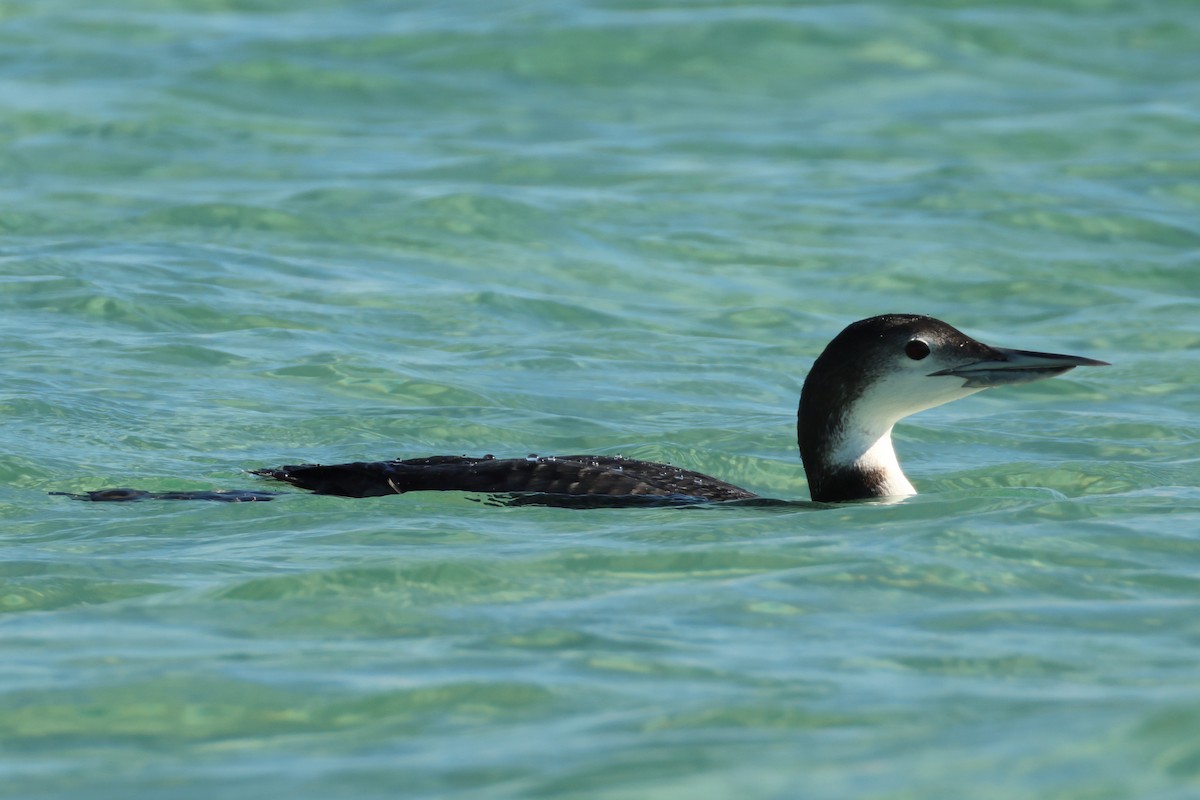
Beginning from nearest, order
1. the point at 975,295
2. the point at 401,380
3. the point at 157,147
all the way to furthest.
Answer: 1. the point at 401,380
2. the point at 975,295
3. the point at 157,147

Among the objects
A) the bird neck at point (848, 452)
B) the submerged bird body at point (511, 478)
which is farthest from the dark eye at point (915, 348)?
the submerged bird body at point (511, 478)

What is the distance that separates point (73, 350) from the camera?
9.53m

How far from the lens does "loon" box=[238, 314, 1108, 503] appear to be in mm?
6840

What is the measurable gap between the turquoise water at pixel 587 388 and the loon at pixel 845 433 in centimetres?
21

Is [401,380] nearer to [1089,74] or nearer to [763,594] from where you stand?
[763,594]

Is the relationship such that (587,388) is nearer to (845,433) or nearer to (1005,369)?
(845,433)

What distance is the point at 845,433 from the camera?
7.00 metres

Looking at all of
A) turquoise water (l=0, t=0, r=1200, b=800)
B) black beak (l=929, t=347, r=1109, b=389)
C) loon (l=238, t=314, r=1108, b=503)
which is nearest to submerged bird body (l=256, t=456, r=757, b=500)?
loon (l=238, t=314, r=1108, b=503)

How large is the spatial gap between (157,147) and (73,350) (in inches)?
196

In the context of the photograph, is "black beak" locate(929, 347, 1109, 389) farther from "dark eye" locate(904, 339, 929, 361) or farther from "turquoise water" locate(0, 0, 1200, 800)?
"turquoise water" locate(0, 0, 1200, 800)

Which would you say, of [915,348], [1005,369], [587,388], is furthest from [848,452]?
[587,388]

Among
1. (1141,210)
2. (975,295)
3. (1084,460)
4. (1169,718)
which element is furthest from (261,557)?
(1141,210)

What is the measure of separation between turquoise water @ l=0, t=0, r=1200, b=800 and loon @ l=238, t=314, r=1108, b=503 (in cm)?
21

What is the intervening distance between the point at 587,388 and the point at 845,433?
2566mm
